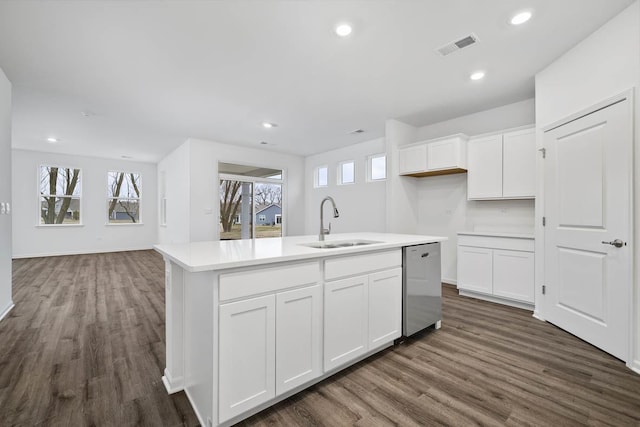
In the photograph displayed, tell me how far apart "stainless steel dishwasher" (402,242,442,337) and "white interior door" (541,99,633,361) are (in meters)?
1.26

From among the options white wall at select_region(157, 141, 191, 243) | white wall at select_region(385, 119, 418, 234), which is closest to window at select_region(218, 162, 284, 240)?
white wall at select_region(157, 141, 191, 243)

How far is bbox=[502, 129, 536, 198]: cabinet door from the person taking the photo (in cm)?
360

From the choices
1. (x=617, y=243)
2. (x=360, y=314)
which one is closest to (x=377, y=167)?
(x=617, y=243)

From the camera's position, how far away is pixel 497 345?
99.0 inches

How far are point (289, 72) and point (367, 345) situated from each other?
2.87 m

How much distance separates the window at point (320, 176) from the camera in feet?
24.4

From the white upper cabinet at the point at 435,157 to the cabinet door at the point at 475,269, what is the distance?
1.21m

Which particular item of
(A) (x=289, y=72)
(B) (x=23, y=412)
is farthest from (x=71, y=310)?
(A) (x=289, y=72)

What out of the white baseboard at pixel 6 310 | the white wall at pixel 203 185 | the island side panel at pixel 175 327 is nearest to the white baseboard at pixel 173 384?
the island side panel at pixel 175 327

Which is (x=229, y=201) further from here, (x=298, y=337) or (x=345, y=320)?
(x=298, y=337)

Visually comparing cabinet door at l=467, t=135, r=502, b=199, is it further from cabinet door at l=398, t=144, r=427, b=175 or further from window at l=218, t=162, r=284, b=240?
window at l=218, t=162, r=284, b=240

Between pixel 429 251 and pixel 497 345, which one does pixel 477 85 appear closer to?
pixel 429 251

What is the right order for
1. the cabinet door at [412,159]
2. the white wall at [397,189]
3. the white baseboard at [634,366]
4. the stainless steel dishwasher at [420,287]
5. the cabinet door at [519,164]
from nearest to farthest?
the white baseboard at [634,366] < the stainless steel dishwasher at [420,287] < the cabinet door at [519,164] < the cabinet door at [412,159] < the white wall at [397,189]

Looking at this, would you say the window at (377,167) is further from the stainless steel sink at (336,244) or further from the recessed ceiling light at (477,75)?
the stainless steel sink at (336,244)
